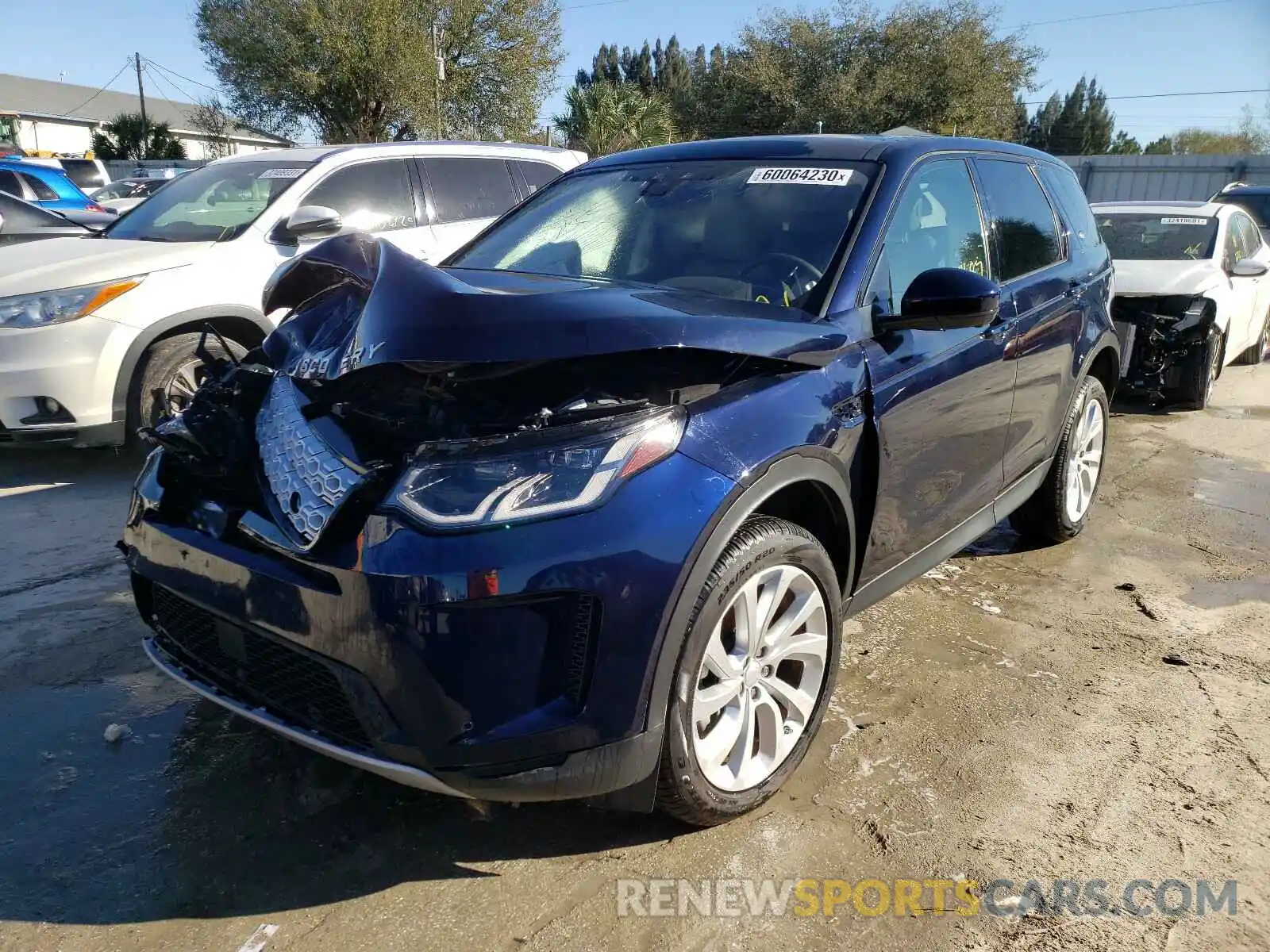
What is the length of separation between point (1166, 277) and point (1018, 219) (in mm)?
4437

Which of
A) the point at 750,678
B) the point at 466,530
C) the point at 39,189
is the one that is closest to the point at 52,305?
the point at 466,530

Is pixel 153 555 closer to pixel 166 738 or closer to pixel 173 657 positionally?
pixel 173 657

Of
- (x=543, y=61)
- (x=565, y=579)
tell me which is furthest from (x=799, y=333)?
(x=543, y=61)

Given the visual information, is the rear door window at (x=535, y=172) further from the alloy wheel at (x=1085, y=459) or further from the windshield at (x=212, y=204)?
the alloy wheel at (x=1085, y=459)

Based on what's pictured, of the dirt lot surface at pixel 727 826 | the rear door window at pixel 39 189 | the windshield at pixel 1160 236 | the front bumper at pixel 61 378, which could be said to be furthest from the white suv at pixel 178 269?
the rear door window at pixel 39 189

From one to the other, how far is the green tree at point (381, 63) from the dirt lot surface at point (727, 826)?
2579cm

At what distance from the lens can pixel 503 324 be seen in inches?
83.0

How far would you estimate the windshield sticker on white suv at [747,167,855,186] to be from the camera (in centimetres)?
312

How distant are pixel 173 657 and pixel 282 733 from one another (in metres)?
0.54

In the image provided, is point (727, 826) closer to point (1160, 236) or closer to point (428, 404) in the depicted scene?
point (428, 404)

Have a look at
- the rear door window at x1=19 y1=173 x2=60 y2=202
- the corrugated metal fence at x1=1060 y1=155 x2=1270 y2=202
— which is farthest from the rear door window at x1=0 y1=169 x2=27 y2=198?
the corrugated metal fence at x1=1060 y1=155 x2=1270 y2=202

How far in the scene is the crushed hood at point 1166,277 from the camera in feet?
24.1

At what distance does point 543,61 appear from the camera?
2866 cm

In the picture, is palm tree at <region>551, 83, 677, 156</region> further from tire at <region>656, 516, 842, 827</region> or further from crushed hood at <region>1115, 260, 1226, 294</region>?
tire at <region>656, 516, 842, 827</region>
